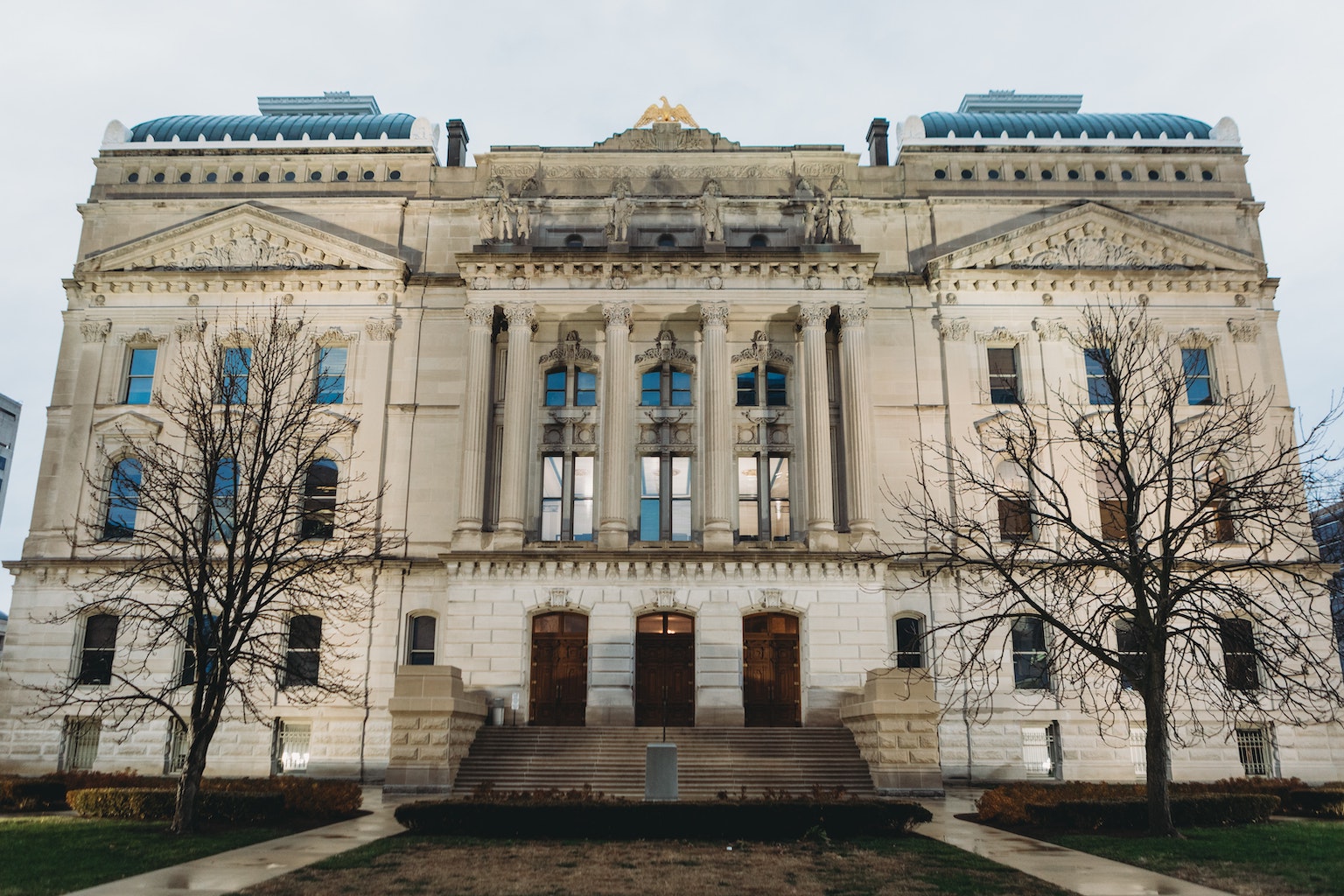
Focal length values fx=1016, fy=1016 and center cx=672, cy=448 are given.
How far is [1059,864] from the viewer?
1731cm

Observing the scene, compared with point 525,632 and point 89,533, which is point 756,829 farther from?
point 89,533

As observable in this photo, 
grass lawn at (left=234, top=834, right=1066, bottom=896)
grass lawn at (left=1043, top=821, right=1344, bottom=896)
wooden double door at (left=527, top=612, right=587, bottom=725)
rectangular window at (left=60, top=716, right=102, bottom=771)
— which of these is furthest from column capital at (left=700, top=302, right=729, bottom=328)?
rectangular window at (left=60, top=716, right=102, bottom=771)

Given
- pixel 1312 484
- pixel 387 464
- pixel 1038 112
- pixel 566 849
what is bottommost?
pixel 566 849

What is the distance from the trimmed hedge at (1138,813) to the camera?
2145cm

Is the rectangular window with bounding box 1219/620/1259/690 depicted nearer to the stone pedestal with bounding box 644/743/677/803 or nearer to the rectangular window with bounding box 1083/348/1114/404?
the stone pedestal with bounding box 644/743/677/803

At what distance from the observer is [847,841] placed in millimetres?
20016

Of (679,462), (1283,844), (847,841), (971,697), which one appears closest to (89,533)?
(679,462)

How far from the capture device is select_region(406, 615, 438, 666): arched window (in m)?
37.4

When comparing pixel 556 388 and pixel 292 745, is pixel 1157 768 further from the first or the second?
pixel 292 745

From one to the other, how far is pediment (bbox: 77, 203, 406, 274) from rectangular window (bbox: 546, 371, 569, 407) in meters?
7.80

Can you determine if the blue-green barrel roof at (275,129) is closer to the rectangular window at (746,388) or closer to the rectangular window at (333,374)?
the rectangular window at (333,374)

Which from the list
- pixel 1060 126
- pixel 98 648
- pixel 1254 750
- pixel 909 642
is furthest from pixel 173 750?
pixel 1060 126

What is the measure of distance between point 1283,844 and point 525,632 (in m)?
23.3

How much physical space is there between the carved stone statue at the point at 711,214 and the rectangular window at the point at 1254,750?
2629cm
